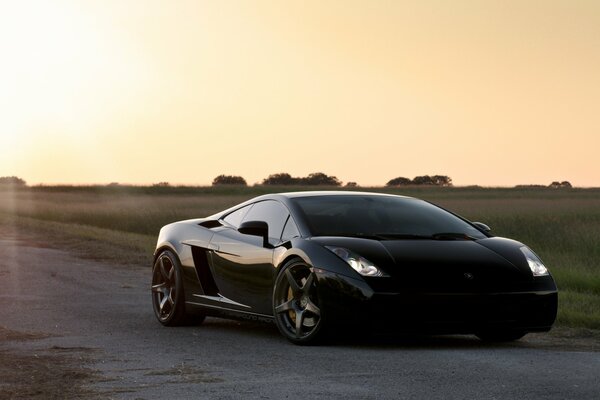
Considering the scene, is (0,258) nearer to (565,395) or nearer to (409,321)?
(409,321)

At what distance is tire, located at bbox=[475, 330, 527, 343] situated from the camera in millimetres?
9992

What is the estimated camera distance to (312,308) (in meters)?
9.34

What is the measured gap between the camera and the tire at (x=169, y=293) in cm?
1118

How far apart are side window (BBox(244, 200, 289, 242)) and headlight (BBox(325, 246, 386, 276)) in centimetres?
96

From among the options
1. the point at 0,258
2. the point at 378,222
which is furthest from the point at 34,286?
the point at 378,222

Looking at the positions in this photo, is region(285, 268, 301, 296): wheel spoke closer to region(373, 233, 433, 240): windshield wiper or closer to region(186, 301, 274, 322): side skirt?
region(186, 301, 274, 322): side skirt

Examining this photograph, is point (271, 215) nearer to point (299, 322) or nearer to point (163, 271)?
point (299, 322)

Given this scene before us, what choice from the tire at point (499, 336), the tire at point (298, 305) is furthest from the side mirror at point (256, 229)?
the tire at point (499, 336)

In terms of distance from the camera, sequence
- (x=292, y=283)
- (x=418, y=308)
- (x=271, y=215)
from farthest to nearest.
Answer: (x=271, y=215), (x=292, y=283), (x=418, y=308)

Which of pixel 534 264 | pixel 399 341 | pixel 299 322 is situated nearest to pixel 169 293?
pixel 299 322

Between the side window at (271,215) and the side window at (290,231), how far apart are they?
62 millimetres

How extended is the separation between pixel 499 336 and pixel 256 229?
2232 millimetres

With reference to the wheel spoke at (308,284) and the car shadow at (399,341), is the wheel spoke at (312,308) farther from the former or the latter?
the car shadow at (399,341)

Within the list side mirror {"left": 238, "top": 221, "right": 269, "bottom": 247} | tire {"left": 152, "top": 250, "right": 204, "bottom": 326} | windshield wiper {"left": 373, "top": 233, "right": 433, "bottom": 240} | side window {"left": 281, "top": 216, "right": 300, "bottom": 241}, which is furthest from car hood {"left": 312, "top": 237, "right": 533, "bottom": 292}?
tire {"left": 152, "top": 250, "right": 204, "bottom": 326}
